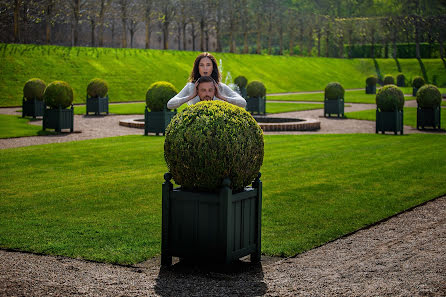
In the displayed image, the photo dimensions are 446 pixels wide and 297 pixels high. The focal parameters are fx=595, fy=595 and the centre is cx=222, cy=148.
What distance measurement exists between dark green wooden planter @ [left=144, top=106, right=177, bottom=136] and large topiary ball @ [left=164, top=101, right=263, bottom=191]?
15310 millimetres

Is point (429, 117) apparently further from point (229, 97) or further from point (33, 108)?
point (229, 97)

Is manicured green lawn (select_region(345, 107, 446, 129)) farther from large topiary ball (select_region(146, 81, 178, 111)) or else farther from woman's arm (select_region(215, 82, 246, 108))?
woman's arm (select_region(215, 82, 246, 108))

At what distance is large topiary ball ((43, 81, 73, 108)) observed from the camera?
22.2 metres

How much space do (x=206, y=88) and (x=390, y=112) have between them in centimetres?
1686

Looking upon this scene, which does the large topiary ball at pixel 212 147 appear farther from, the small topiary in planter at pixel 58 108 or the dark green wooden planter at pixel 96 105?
the dark green wooden planter at pixel 96 105

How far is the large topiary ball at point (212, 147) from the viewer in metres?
5.95

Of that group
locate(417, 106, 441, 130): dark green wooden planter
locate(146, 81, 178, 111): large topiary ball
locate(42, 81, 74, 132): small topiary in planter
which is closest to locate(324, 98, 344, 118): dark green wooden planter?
locate(417, 106, 441, 130): dark green wooden planter

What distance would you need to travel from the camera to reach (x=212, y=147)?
593 cm

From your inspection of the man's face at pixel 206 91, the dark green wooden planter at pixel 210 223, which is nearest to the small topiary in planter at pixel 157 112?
the man's face at pixel 206 91

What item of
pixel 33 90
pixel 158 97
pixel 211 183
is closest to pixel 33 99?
pixel 33 90

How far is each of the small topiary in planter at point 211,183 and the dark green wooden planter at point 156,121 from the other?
1526 cm

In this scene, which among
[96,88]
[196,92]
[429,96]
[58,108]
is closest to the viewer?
[196,92]

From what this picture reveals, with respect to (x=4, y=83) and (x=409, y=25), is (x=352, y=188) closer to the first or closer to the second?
(x=4, y=83)

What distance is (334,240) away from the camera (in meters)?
7.57
